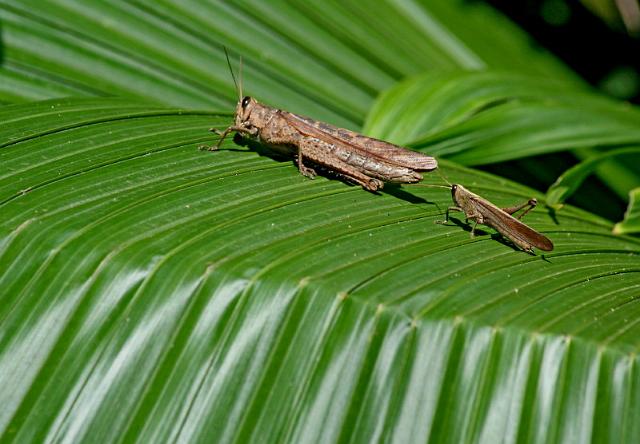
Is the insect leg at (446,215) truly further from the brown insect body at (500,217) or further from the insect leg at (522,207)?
the insect leg at (522,207)

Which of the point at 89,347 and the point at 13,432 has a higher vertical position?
the point at 89,347

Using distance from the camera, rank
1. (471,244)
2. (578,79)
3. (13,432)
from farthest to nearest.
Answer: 1. (578,79)
2. (471,244)
3. (13,432)

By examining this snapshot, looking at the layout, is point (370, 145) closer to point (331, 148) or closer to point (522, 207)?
point (331, 148)

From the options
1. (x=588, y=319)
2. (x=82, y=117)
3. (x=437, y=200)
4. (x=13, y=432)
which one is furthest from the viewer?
(x=437, y=200)

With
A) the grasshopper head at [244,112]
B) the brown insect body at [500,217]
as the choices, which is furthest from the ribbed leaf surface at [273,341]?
the grasshopper head at [244,112]

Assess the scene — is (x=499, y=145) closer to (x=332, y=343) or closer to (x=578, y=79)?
(x=332, y=343)

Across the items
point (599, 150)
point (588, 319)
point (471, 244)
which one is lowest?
point (588, 319)

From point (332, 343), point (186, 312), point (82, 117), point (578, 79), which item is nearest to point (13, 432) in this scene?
point (186, 312)

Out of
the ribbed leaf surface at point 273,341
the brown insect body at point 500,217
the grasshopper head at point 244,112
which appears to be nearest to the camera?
the ribbed leaf surface at point 273,341
